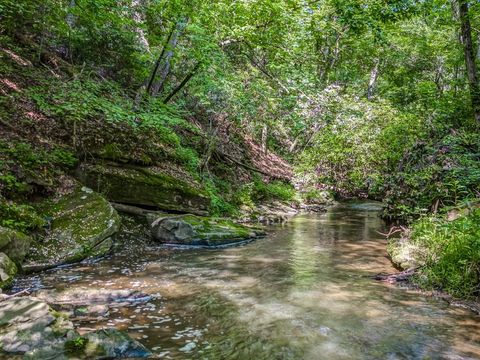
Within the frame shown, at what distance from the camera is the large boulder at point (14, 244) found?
5.69m

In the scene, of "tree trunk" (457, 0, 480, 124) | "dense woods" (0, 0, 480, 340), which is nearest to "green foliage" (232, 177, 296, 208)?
"dense woods" (0, 0, 480, 340)

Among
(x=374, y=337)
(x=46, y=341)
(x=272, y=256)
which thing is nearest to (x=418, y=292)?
(x=374, y=337)

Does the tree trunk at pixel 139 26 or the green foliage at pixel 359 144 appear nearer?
Answer: the tree trunk at pixel 139 26

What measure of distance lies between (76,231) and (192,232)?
2705mm

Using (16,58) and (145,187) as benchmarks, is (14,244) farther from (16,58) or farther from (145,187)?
(16,58)

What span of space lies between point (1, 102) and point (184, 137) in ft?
21.4

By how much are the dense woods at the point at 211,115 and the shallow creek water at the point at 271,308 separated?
0.96 meters

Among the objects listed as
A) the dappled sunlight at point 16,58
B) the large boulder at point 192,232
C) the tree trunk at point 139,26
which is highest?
the tree trunk at point 139,26

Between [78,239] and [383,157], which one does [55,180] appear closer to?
[78,239]

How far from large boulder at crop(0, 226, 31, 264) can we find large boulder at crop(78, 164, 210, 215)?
9.27ft

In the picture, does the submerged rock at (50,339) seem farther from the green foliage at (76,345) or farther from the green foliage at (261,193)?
the green foliage at (261,193)

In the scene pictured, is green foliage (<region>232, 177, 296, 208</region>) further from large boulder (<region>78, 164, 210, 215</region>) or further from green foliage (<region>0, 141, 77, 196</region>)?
green foliage (<region>0, 141, 77, 196</region>)

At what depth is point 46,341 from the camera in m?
3.49

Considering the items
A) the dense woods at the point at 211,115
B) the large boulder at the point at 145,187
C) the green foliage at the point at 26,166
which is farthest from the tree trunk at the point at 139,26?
the green foliage at the point at 26,166
